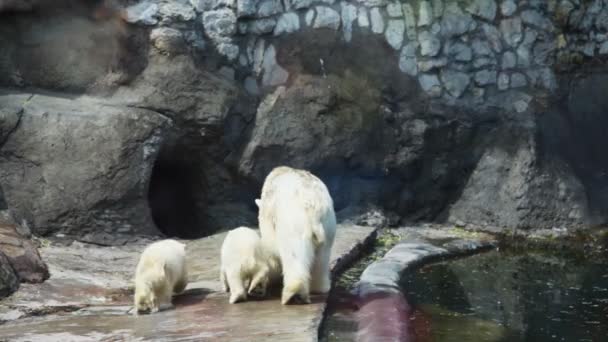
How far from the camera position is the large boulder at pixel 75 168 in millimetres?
9898

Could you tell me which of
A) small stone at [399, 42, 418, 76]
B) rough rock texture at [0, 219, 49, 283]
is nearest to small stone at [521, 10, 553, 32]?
small stone at [399, 42, 418, 76]

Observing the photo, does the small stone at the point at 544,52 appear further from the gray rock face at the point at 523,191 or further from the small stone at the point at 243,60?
the small stone at the point at 243,60

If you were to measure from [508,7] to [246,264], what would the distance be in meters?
6.79

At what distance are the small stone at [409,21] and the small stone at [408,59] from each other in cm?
11

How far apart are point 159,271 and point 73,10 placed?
16.1ft

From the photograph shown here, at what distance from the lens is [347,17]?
1191cm

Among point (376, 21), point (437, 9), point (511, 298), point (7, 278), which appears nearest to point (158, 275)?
point (7, 278)

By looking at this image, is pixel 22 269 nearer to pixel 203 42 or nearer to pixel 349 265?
pixel 349 265

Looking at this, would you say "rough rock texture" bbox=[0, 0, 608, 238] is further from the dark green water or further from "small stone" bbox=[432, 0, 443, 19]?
the dark green water

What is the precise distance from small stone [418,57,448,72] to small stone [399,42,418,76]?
78mm

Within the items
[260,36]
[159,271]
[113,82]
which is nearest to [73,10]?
[113,82]

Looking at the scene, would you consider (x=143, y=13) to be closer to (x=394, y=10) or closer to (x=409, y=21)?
(x=394, y=10)

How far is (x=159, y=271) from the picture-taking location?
22.4 ft

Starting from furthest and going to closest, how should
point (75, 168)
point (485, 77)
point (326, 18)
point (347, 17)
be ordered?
point (485, 77)
point (347, 17)
point (326, 18)
point (75, 168)
